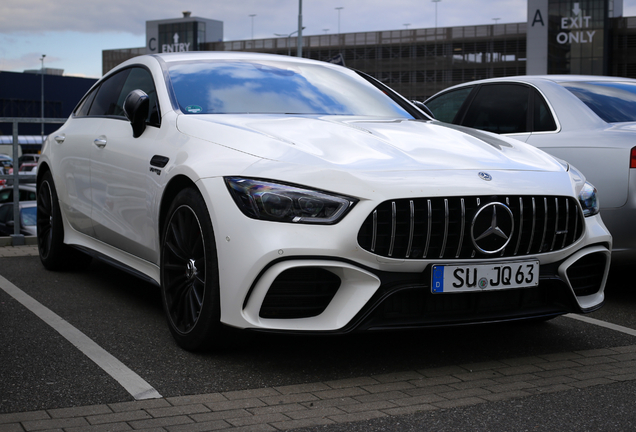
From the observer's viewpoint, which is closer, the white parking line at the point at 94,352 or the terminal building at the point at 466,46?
the white parking line at the point at 94,352

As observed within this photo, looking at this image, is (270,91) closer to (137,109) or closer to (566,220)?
(137,109)

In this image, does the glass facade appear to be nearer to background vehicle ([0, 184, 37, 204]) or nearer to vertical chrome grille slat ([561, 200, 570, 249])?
background vehicle ([0, 184, 37, 204])

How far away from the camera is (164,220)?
4.14 metres

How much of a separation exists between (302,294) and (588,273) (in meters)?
1.51

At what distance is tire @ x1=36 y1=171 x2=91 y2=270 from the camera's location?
19.9ft

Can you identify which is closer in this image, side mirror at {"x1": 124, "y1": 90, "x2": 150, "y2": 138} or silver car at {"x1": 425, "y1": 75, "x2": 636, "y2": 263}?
side mirror at {"x1": 124, "y1": 90, "x2": 150, "y2": 138}

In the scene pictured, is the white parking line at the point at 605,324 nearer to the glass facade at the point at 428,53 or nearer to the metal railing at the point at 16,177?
the metal railing at the point at 16,177

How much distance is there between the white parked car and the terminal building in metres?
69.1

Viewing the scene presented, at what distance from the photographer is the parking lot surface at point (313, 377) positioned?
303cm

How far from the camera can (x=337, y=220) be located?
335 cm

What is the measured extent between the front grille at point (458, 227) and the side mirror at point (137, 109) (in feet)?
5.75

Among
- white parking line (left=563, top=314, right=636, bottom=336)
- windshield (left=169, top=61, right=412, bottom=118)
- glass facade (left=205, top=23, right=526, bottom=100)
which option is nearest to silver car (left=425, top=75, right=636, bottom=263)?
white parking line (left=563, top=314, right=636, bottom=336)

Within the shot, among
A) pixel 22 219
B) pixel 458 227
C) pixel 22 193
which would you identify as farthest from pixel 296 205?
pixel 22 193

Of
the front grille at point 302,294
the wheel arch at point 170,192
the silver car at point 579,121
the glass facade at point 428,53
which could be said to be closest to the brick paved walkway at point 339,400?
the front grille at point 302,294
